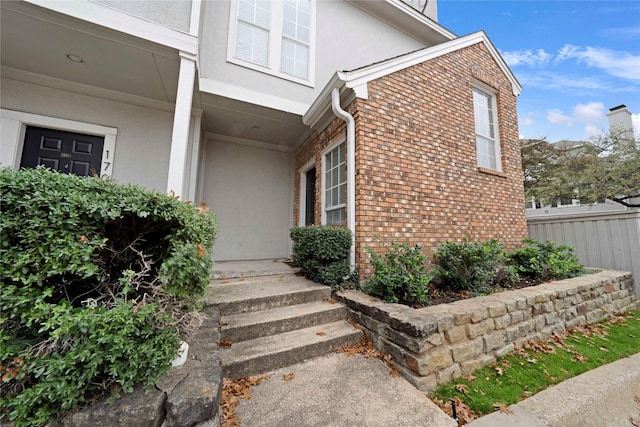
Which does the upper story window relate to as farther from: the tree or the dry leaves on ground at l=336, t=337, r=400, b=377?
the tree

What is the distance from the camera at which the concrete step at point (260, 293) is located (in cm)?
292

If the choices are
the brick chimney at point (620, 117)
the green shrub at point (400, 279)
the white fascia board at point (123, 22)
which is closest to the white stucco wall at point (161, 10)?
the white fascia board at point (123, 22)

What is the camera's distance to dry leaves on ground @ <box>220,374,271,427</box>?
5.79 ft

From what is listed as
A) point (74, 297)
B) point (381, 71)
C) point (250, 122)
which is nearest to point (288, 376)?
point (74, 297)

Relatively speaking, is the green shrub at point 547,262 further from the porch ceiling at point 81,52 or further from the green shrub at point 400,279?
the porch ceiling at point 81,52

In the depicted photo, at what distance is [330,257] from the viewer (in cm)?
369

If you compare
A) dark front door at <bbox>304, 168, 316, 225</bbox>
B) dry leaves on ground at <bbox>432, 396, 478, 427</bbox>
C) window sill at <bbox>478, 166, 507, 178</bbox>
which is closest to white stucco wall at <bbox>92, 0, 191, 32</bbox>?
dark front door at <bbox>304, 168, 316, 225</bbox>

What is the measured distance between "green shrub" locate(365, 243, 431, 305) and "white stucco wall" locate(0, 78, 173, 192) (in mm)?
4371

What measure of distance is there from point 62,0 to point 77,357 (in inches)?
166

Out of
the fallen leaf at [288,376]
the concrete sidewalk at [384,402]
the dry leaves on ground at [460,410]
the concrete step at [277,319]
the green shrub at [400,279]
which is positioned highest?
the green shrub at [400,279]

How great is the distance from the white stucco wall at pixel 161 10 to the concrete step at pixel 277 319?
4.19 meters

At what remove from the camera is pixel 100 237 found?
1713mm

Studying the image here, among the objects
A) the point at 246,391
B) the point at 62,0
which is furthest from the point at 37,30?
the point at 246,391

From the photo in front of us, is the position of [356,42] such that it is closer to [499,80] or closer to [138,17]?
[499,80]
